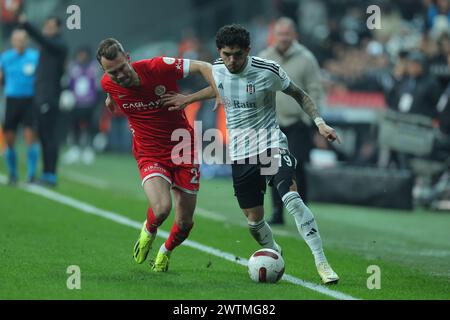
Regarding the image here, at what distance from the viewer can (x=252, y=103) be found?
30.9 feet

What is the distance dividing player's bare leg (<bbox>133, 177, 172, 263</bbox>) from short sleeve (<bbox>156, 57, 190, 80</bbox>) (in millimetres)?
946

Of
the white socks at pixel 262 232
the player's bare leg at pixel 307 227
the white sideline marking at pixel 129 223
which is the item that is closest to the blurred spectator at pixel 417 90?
A: the white sideline marking at pixel 129 223

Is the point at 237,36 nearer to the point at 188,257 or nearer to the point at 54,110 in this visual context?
the point at 188,257

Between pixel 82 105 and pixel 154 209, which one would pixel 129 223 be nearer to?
pixel 154 209

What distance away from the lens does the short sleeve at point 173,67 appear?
956cm

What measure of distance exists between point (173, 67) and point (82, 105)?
52.4 ft

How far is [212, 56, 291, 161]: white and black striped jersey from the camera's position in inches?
368

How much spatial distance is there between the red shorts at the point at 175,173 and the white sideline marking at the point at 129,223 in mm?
1053

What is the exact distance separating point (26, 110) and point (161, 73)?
940 cm

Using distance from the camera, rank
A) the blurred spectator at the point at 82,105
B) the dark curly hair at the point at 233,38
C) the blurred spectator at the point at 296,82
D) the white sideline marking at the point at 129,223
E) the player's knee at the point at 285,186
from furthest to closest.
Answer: the blurred spectator at the point at 82,105 < the blurred spectator at the point at 296,82 < the player's knee at the point at 285,186 < the dark curly hair at the point at 233,38 < the white sideline marking at the point at 129,223

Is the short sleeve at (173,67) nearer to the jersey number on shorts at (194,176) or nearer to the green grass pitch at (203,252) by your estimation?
the jersey number on shorts at (194,176)

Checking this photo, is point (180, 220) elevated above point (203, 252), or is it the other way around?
point (180, 220)

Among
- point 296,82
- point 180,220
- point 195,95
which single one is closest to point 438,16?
point 296,82

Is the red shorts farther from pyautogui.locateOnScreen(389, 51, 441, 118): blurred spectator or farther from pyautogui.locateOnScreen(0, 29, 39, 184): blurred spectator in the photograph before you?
pyautogui.locateOnScreen(0, 29, 39, 184): blurred spectator
